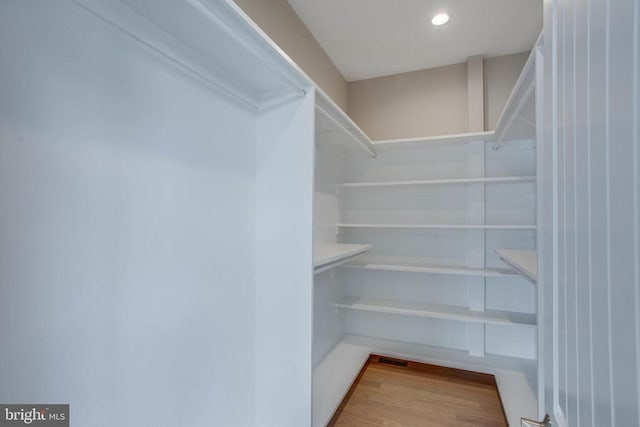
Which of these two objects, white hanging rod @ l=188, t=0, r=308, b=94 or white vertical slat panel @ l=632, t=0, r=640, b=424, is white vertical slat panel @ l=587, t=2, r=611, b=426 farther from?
white hanging rod @ l=188, t=0, r=308, b=94

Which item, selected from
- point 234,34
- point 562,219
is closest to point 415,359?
point 562,219

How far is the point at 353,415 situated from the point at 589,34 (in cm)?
195

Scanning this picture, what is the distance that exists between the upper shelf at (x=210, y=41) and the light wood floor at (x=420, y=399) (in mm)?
1892

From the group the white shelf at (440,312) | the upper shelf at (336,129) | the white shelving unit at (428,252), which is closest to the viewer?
the upper shelf at (336,129)

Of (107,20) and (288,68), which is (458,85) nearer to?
(288,68)

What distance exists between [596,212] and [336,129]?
1.66m

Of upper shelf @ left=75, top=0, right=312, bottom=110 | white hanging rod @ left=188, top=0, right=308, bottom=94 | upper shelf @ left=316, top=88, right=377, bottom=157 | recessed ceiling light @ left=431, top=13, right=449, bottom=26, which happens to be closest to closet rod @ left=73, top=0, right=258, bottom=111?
upper shelf @ left=75, top=0, right=312, bottom=110

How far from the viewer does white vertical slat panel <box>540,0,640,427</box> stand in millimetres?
319

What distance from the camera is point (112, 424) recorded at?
852mm

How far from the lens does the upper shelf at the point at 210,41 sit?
0.86 meters

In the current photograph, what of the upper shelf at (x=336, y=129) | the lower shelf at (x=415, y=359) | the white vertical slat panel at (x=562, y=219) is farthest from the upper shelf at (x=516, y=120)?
the lower shelf at (x=415, y=359)

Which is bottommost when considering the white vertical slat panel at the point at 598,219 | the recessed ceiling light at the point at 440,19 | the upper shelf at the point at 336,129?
the white vertical slat panel at the point at 598,219

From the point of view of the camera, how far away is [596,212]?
40cm

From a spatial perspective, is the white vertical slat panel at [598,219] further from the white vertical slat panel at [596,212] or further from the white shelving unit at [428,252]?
the white shelving unit at [428,252]
